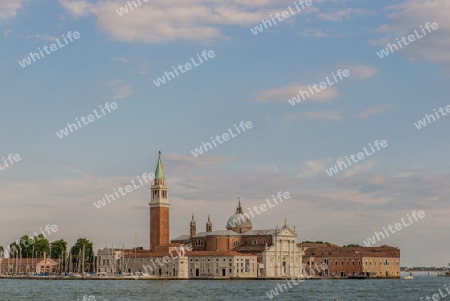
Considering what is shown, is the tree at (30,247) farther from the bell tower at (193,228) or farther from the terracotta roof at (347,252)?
the terracotta roof at (347,252)

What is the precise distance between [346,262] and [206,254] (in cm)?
2782

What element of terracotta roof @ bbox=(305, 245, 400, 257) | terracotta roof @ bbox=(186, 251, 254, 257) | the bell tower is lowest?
terracotta roof @ bbox=(186, 251, 254, 257)

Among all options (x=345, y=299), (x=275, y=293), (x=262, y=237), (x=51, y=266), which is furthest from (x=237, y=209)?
(x=345, y=299)

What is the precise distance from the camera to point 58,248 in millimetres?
122875

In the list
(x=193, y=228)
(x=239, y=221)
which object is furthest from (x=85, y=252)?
(x=239, y=221)

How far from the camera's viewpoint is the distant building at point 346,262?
11938cm

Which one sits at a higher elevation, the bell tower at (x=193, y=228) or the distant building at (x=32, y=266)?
the bell tower at (x=193, y=228)

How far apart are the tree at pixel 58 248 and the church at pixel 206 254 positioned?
14732mm

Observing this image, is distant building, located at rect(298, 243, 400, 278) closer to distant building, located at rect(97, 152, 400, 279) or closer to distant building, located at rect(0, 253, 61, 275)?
distant building, located at rect(97, 152, 400, 279)

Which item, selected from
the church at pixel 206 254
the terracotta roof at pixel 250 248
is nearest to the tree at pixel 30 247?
the church at pixel 206 254

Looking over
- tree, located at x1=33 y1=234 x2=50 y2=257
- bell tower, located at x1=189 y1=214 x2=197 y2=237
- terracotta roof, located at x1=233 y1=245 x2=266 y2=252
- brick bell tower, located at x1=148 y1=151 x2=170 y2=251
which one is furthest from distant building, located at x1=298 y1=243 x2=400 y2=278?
tree, located at x1=33 y1=234 x2=50 y2=257

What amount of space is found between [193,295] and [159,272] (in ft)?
140

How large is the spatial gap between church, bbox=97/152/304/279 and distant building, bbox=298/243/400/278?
27.0ft

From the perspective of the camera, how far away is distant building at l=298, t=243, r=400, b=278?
119375mm
